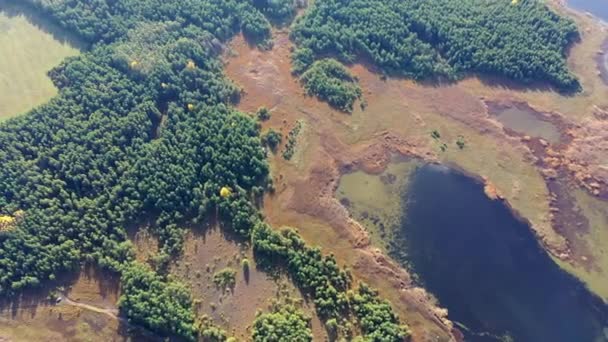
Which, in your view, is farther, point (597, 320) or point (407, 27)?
point (407, 27)

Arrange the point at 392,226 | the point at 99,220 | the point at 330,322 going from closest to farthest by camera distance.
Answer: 1. the point at 330,322
2. the point at 99,220
3. the point at 392,226

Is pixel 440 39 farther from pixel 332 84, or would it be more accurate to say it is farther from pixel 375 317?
pixel 375 317

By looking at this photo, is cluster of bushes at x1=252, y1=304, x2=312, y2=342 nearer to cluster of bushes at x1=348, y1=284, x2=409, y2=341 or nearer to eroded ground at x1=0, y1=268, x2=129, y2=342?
cluster of bushes at x1=348, y1=284, x2=409, y2=341

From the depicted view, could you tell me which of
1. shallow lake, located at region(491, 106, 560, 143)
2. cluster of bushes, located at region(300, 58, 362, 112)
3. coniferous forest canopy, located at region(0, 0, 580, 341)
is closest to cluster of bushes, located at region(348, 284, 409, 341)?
coniferous forest canopy, located at region(0, 0, 580, 341)

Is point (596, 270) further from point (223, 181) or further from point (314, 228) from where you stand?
point (223, 181)

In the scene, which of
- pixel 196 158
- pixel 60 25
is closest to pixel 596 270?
pixel 196 158

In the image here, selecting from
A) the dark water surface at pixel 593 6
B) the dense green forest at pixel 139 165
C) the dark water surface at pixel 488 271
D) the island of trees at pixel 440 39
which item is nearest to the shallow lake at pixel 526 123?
the island of trees at pixel 440 39

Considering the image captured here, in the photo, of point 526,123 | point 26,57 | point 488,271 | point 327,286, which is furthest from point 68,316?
point 526,123
